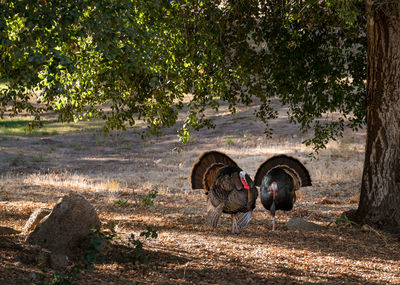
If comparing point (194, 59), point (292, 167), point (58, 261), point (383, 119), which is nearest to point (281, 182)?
point (292, 167)

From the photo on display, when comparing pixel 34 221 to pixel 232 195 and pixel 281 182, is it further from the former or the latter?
pixel 281 182

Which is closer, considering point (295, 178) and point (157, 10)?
point (157, 10)

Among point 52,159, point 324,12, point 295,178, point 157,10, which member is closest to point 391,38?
point 324,12

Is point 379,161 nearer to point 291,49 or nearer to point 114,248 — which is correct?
point 291,49

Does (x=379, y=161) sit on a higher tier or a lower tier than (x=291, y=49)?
lower

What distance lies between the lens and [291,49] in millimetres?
9953

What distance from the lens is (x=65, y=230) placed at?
6.22 meters

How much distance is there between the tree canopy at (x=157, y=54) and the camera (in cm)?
515

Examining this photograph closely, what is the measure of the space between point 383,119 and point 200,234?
362cm

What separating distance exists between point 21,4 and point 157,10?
272 centimetres

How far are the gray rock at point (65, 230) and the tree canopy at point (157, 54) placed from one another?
150 cm

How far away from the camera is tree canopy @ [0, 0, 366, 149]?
5152 mm

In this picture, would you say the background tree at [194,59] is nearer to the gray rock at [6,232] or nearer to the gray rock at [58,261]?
the gray rock at [6,232]

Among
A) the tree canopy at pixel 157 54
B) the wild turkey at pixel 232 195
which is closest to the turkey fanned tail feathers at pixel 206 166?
the wild turkey at pixel 232 195
